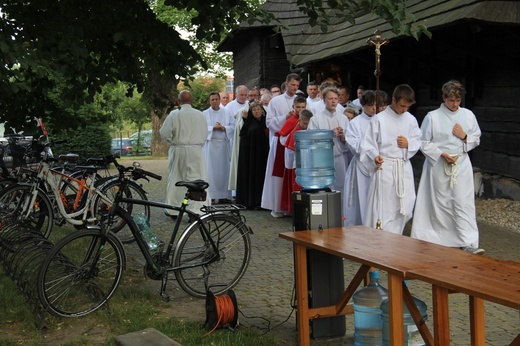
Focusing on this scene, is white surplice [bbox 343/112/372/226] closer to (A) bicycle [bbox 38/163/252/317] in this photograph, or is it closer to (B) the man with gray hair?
(A) bicycle [bbox 38/163/252/317]

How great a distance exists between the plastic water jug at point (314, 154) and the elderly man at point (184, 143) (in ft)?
19.4

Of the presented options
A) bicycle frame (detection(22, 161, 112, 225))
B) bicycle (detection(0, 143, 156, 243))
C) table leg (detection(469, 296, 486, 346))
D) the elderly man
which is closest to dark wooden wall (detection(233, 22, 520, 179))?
the elderly man

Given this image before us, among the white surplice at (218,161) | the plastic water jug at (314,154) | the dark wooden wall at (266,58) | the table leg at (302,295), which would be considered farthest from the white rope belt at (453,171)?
the dark wooden wall at (266,58)

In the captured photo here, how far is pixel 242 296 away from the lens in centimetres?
786

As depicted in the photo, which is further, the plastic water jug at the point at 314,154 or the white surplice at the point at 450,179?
the white surplice at the point at 450,179

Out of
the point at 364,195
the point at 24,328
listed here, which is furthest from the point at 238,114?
the point at 24,328

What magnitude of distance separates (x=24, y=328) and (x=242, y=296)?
6.64ft

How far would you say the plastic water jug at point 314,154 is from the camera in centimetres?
693

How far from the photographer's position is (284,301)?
758cm

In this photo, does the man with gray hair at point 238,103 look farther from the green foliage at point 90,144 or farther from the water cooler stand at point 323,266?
the green foliage at point 90,144

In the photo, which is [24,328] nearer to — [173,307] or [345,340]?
[173,307]

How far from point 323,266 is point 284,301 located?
4.50ft

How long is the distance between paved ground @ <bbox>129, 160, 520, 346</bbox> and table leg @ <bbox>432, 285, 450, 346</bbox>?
1.61m

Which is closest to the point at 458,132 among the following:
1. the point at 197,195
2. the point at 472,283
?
the point at 197,195
